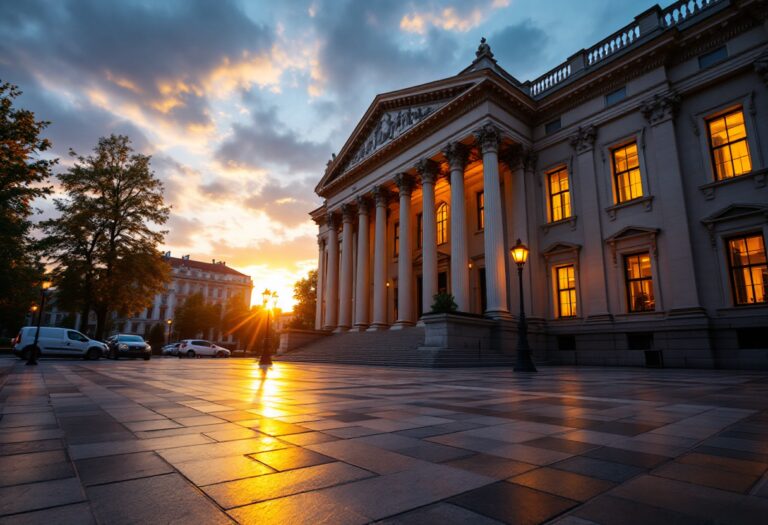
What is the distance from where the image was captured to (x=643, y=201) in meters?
19.2

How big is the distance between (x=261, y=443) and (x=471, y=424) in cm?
208

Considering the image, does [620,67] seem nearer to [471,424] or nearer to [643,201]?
[643,201]

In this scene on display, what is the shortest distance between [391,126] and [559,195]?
495 inches

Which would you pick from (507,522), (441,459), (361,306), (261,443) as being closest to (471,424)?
(441,459)

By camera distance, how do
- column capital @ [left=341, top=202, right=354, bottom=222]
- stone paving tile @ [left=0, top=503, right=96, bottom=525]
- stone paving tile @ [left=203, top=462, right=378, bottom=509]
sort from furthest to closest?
column capital @ [left=341, top=202, right=354, bottom=222] < stone paving tile @ [left=203, top=462, right=378, bottom=509] < stone paving tile @ [left=0, top=503, right=96, bottom=525]

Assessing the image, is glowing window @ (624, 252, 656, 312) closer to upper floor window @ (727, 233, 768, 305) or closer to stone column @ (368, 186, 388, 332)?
upper floor window @ (727, 233, 768, 305)

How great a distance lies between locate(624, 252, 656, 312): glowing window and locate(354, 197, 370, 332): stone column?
54.1ft

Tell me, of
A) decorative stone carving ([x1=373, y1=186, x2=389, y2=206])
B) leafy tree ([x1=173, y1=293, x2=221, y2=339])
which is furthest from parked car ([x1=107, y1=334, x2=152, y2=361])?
leafy tree ([x1=173, y1=293, x2=221, y2=339])

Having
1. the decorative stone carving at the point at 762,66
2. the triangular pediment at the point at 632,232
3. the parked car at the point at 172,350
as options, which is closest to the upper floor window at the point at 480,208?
the triangular pediment at the point at 632,232

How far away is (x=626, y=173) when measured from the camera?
20484mm

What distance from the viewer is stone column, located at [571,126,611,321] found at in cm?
2017

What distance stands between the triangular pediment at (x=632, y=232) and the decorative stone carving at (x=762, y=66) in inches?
272

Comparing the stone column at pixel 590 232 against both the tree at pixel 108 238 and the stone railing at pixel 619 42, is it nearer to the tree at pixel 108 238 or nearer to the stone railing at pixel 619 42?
the stone railing at pixel 619 42

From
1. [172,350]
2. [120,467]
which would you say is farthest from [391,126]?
[172,350]
